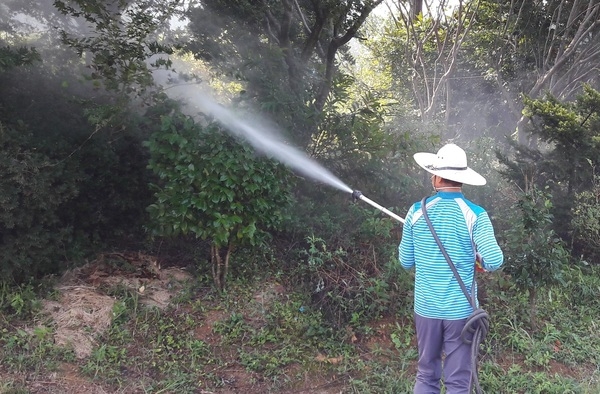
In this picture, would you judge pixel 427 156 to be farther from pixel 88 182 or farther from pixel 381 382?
pixel 88 182

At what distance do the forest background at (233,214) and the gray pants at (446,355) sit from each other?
34.9 inches

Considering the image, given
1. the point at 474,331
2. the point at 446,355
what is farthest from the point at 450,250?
the point at 446,355

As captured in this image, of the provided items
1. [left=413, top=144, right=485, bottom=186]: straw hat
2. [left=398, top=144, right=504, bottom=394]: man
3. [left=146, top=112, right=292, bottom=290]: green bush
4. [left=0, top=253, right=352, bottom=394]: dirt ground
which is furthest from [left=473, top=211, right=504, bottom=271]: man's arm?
[left=146, top=112, right=292, bottom=290]: green bush

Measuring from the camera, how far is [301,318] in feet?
15.2

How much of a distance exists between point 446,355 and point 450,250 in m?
0.68

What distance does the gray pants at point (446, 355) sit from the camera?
3043 mm

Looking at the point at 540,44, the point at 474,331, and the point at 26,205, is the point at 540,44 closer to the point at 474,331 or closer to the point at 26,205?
the point at 474,331

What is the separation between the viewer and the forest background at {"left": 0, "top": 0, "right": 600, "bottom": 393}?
4203mm

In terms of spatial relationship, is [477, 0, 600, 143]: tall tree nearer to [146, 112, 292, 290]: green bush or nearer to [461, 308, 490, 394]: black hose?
[146, 112, 292, 290]: green bush

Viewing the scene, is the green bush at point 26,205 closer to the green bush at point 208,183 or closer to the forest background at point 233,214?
the forest background at point 233,214

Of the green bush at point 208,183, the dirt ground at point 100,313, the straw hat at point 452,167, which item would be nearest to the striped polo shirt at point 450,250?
the straw hat at point 452,167

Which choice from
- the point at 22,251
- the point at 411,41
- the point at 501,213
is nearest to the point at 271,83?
the point at 22,251

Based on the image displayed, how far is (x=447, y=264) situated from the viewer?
3.01 m

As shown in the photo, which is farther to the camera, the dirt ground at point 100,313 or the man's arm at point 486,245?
the dirt ground at point 100,313
